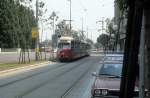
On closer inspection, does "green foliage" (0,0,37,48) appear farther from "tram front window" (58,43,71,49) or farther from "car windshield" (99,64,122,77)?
"car windshield" (99,64,122,77)

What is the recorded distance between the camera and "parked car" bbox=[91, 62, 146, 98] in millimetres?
10852

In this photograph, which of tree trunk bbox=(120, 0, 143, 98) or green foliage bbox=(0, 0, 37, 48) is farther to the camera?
green foliage bbox=(0, 0, 37, 48)

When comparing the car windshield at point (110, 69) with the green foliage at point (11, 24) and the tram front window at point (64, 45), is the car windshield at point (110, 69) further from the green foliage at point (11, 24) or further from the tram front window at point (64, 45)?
the green foliage at point (11, 24)

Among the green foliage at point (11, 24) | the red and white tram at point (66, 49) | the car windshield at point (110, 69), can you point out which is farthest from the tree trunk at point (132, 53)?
the green foliage at point (11, 24)

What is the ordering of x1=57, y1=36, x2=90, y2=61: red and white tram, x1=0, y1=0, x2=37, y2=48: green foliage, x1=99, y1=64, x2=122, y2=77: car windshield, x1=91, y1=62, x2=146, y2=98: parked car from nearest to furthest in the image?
x1=91, y1=62, x2=146, y2=98: parked car < x1=99, y1=64, x2=122, y2=77: car windshield < x1=57, y1=36, x2=90, y2=61: red and white tram < x1=0, y1=0, x2=37, y2=48: green foliage

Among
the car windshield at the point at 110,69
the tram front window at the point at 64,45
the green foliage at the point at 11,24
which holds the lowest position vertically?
the car windshield at the point at 110,69

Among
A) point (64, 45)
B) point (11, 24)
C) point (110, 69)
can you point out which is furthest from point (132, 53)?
point (11, 24)

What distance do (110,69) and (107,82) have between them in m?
1.35

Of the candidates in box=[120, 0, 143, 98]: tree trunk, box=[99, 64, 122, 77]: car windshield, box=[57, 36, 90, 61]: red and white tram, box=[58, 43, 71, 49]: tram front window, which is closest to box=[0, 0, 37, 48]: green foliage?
box=[58, 43, 71, 49]: tram front window

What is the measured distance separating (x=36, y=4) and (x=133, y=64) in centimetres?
4994

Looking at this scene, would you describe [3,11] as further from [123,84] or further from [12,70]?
[123,84]

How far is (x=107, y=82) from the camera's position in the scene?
38.1 feet

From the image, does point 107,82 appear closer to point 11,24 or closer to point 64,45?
point 64,45

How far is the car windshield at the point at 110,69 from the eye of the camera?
12.7 meters
